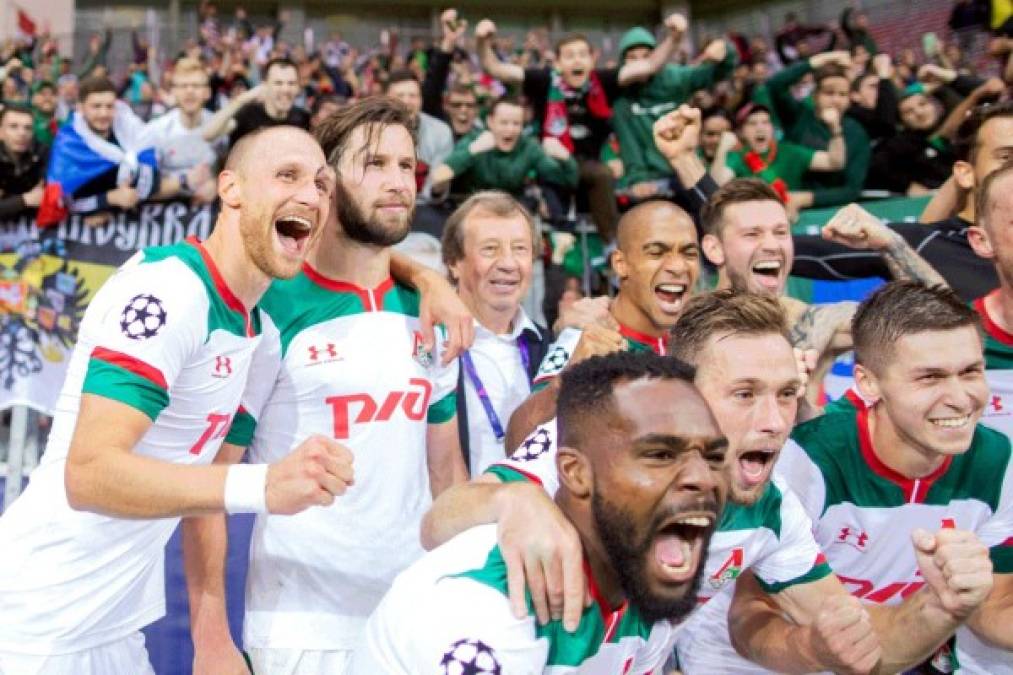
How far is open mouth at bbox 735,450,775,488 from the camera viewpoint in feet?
10.2

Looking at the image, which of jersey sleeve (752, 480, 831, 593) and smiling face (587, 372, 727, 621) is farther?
jersey sleeve (752, 480, 831, 593)

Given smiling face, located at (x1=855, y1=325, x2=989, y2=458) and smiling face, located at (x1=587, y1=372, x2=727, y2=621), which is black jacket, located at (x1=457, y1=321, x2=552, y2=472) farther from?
smiling face, located at (x1=587, y1=372, x2=727, y2=621)

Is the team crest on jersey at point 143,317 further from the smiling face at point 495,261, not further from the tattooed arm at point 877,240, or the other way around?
the tattooed arm at point 877,240

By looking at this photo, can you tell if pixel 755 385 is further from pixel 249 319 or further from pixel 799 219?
pixel 799 219

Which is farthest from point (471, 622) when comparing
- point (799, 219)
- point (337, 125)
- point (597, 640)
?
point (799, 219)

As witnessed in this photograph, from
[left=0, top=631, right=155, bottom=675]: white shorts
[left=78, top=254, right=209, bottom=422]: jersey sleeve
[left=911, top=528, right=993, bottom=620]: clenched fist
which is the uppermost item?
[left=78, top=254, right=209, bottom=422]: jersey sleeve

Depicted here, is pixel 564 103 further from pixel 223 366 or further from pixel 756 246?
pixel 223 366

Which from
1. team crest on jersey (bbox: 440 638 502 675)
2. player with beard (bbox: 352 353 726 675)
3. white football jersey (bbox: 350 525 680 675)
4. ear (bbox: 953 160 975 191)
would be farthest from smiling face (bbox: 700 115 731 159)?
team crest on jersey (bbox: 440 638 502 675)

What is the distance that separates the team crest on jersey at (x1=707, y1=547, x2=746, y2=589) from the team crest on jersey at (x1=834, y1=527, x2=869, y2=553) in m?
0.59

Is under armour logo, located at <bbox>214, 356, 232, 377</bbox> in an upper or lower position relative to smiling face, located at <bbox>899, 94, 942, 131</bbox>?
lower

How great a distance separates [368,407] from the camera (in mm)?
3568

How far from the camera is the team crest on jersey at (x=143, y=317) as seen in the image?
2811mm

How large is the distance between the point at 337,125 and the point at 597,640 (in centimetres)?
205

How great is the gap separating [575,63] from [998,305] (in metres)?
5.08
